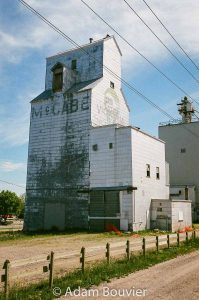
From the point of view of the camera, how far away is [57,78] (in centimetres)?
3553

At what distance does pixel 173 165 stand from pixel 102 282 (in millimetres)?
41878

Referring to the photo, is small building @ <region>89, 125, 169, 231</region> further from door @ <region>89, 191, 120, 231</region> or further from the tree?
the tree

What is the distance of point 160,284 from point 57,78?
28.9 meters

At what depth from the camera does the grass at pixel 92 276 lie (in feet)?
29.4

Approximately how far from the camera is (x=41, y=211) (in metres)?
32.9

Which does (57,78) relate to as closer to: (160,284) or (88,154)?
→ (88,154)

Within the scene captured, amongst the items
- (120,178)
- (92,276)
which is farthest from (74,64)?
(92,276)

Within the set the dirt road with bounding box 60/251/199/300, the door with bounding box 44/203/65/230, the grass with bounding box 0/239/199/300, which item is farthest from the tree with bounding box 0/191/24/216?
the dirt road with bounding box 60/251/199/300

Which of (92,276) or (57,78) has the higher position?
(57,78)

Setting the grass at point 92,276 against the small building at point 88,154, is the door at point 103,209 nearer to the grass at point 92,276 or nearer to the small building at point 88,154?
the small building at point 88,154

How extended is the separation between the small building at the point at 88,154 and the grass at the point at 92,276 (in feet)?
45.0

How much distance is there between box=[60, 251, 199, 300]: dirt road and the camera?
8975mm

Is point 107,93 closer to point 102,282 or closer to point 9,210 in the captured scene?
point 102,282

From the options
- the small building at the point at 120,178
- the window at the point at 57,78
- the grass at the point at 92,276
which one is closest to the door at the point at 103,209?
the small building at the point at 120,178
